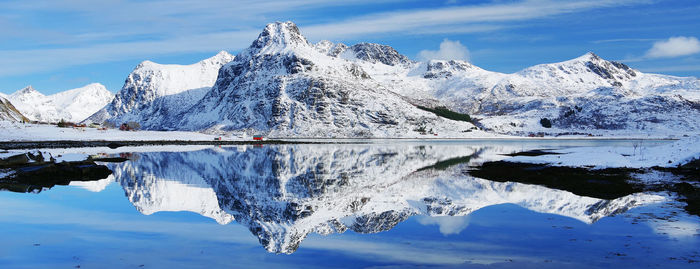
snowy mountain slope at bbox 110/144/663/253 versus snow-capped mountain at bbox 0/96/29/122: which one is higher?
snow-capped mountain at bbox 0/96/29/122

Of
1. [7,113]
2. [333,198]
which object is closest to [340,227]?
[333,198]

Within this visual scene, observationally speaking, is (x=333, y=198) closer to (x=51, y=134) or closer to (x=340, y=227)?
(x=340, y=227)

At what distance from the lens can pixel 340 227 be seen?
23.8 meters

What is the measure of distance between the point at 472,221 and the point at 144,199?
1941cm

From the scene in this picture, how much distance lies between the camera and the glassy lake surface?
17.8 m

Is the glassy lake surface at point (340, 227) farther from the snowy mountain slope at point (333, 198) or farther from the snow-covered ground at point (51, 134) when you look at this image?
the snow-covered ground at point (51, 134)

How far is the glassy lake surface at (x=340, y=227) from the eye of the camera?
17844 mm

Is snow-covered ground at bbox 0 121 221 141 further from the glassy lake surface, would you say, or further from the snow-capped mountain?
the glassy lake surface

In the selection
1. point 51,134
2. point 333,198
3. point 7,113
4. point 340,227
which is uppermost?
point 7,113

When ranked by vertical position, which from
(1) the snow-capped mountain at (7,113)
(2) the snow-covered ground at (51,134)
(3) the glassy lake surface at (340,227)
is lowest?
(3) the glassy lake surface at (340,227)

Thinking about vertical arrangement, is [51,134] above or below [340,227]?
above

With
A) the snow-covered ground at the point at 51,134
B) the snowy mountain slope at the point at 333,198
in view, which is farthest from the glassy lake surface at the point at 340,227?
the snow-covered ground at the point at 51,134

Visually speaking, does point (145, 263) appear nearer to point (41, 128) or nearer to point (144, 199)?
point (144, 199)

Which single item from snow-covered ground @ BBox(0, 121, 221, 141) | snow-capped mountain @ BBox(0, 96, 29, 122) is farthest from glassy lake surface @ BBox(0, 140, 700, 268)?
snow-capped mountain @ BBox(0, 96, 29, 122)
